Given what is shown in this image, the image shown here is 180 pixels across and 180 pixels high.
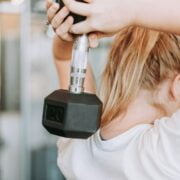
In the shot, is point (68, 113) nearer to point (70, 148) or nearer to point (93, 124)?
point (93, 124)

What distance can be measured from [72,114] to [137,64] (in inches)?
10.1

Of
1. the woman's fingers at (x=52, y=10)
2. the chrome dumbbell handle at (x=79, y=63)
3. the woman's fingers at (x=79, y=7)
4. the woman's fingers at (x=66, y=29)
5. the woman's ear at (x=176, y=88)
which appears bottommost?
the woman's ear at (x=176, y=88)

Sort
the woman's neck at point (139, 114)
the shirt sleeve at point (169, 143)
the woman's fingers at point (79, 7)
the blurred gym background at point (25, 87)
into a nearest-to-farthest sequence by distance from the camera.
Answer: the woman's fingers at point (79, 7) → the shirt sleeve at point (169, 143) → the woman's neck at point (139, 114) → the blurred gym background at point (25, 87)

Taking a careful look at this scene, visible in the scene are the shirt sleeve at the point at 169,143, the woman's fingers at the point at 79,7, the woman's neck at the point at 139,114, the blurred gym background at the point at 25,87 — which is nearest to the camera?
the woman's fingers at the point at 79,7

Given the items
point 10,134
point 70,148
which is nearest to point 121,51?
point 70,148

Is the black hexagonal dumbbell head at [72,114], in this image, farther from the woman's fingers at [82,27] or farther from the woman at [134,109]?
the woman at [134,109]

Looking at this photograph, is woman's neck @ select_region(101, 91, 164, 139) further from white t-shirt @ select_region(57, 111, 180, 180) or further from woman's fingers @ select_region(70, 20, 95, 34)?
woman's fingers @ select_region(70, 20, 95, 34)

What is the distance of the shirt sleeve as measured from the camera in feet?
2.18

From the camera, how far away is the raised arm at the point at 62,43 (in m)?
0.57

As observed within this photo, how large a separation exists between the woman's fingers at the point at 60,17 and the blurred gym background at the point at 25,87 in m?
1.17

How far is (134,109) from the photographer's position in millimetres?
804

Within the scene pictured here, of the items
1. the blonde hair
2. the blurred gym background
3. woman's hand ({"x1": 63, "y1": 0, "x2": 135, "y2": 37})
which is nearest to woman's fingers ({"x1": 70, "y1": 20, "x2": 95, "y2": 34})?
woman's hand ({"x1": 63, "y1": 0, "x2": 135, "y2": 37})

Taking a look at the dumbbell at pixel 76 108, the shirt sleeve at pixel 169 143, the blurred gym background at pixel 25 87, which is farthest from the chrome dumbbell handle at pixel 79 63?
the blurred gym background at pixel 25 87

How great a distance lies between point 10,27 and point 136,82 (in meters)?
1.13
